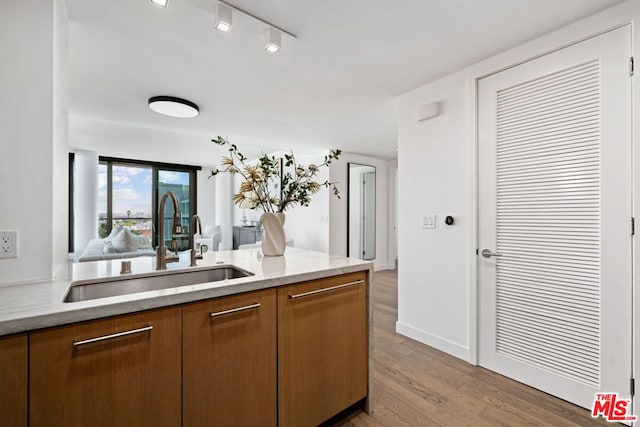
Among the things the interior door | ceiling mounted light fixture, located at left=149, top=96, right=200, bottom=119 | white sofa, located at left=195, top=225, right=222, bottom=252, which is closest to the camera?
ceiling mounted light fixture, located at left=149, top=96, right=200, bottom=119

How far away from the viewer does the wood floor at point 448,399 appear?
159 centimetres

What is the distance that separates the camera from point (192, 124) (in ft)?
12.4

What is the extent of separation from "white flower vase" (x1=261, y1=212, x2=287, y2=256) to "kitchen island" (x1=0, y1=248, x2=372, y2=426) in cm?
22

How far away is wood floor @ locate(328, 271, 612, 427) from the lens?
159 centimetres

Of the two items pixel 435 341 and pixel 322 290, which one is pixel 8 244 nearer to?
pixel 322 290

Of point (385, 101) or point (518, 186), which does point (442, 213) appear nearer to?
point (518, 186)

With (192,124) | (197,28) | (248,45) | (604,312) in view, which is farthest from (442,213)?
(192,124)

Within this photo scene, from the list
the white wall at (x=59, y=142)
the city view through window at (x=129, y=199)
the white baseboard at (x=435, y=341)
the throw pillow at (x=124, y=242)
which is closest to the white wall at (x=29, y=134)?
the white wall at (x=59, y=142)

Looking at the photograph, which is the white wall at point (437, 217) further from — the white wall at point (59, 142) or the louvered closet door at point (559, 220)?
the white wall at point (59, 142)

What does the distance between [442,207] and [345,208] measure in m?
3.12

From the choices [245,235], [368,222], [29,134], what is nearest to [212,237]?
[245,235]

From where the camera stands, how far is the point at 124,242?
4395mm

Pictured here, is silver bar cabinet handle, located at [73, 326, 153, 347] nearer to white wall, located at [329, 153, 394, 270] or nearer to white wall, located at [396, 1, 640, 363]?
white wall, located at [396, 1, 640, 363]

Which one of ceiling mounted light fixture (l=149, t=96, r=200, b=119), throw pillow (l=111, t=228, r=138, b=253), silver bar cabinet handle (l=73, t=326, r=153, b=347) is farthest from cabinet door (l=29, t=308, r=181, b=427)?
throw pillow (l=111, t=228, r=138, b=253)
